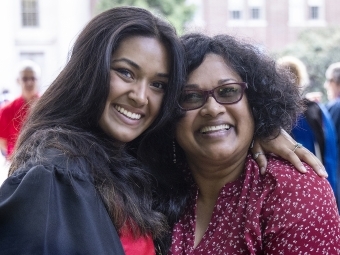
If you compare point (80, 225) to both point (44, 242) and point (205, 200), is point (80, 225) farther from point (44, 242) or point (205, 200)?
point (205, 200)

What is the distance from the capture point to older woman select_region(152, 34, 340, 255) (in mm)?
2445

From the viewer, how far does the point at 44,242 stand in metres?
1.94

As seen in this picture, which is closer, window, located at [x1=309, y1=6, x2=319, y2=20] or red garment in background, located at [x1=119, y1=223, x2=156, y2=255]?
red garment in background, located at [x1=119, y1=223, x2=156, y2=255]

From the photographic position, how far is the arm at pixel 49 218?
6.42ft

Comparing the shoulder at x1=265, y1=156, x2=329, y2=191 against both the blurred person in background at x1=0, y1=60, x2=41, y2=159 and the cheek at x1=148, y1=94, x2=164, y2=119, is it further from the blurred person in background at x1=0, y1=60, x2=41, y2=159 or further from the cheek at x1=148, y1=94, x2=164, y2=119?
the blurred person in background at x1=0, y1=60, x2=41, y2=159

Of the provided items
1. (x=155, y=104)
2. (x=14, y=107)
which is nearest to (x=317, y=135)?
(x=155, y=104)

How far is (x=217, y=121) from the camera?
272cm

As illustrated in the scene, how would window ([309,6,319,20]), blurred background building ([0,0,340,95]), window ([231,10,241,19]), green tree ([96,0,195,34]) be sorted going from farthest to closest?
1. window ([309,6,319,20])
2. window ([231,10,241,19])
3. blurred background building ([0,0,340,95])
4. green tree ([96,0,195,34])

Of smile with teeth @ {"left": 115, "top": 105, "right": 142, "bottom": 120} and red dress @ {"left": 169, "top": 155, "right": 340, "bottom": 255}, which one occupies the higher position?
smile with teeth @ {"left": 115, "top": 105, "right": 142, "bottom": 120}

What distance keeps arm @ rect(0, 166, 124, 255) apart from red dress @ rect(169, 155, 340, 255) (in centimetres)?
63

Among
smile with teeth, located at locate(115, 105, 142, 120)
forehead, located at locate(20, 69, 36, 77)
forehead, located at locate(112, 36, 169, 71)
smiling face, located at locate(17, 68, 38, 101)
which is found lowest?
smiling face, located at locate(17, 68, 38, 101)

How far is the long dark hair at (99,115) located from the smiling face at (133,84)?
0.03 m

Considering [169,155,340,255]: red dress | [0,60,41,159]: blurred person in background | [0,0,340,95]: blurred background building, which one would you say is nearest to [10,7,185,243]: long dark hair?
[169,155,340,255]: red dress

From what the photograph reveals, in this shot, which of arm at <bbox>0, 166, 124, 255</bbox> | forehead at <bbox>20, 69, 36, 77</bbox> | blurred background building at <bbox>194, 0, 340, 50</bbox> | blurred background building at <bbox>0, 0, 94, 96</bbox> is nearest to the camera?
arm at <bbox>0, 166, 124, 255</bbox>
